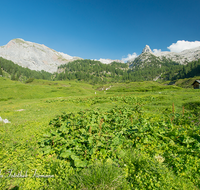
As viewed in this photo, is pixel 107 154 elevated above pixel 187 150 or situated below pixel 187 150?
below

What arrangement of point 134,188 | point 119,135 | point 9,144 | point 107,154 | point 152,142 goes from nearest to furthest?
point 134,188 < point 107,154 < point 152,142 < point 119,135 < point 9,144

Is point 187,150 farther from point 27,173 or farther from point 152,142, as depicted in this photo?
point 27,173

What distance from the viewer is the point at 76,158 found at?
19.9 ft

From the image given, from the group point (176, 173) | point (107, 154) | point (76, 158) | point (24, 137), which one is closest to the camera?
point (176, 173)

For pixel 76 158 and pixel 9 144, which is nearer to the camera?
pixel 76 158

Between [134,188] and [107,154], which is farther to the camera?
[107,154]

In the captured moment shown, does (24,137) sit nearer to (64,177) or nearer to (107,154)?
(64,177)

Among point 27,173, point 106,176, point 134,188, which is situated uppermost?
point 106,176

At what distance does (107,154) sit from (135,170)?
1648 millimetres

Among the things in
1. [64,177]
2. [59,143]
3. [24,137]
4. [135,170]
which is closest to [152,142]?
[135,170]

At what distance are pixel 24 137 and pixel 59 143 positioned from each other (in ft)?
15.5

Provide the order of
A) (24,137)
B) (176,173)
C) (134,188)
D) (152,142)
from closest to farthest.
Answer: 1. (134,188)
2. (176,173)
3. (152,142)
4. (24,137)

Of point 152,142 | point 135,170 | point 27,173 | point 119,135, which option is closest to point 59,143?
point 27,173

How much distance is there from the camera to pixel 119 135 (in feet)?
26.6
